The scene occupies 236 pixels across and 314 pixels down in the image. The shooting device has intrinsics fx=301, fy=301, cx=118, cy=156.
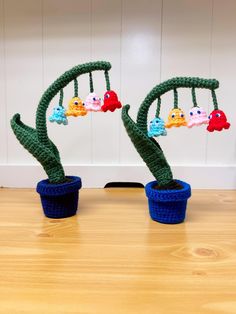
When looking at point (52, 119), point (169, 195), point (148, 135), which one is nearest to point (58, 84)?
point (52, 119)

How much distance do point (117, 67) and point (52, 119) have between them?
0.35 metres

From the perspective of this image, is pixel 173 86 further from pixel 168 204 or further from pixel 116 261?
pixel 116 261

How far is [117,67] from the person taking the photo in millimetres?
886

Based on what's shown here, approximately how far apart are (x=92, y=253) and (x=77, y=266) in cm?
5

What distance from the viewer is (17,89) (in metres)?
0.91

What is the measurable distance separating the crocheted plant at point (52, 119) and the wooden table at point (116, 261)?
0.12 m

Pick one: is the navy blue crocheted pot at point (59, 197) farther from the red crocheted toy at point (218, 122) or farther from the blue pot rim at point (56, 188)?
the red crocheted toy at point (218, 122)

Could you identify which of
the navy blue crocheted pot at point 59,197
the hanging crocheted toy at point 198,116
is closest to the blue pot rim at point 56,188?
the navy blue crocheted pot at point 59,197

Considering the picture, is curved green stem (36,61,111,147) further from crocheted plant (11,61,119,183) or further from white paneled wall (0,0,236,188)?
white paneled wall (0,0,236,188)

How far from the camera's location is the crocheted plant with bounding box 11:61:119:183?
59 cm

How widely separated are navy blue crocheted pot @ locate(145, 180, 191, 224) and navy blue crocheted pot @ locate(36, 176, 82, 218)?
158mm

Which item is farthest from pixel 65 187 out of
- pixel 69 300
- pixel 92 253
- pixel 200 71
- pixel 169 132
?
pixel 200 71

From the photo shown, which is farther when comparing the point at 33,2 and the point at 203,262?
the point at 33,2

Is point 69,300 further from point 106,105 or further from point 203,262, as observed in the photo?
point 106,105
